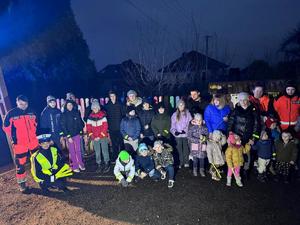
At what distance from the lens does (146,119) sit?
6055 millimetres

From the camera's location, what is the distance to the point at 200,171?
5.66m

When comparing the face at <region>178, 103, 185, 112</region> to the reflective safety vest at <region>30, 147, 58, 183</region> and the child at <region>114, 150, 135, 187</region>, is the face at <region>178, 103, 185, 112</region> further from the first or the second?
the reflective safety vest at <region>30, 147, 58, 183</region>

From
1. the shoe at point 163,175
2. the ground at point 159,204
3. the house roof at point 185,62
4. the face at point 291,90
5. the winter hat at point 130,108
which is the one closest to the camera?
the ground at point 159,204

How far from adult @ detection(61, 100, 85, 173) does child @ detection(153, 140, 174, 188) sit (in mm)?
2151

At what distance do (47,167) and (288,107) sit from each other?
5735 millimetres

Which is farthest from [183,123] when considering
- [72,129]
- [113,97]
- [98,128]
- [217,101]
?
[72,129]

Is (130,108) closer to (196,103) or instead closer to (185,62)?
(196,103)

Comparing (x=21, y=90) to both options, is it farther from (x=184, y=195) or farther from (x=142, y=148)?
(x=184, y=195)

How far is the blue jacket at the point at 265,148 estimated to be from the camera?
4988mm

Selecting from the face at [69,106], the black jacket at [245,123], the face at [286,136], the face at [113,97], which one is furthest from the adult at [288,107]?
the face at [69,106]

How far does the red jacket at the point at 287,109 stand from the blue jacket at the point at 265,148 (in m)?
0.75

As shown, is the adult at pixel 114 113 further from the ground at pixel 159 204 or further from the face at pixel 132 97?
the ground at pixel 159 204

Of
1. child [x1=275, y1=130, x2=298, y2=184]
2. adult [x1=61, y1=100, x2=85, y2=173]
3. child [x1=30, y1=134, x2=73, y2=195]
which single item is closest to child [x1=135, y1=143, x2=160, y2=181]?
child [x1=30, y1=134, x2=73, y2=195]

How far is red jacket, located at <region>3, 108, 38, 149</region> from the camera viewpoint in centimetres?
527
